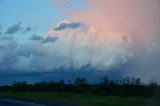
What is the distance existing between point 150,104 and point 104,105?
3690 mm

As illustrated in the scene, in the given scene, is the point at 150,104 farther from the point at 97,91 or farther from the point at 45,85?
the point at 45,85

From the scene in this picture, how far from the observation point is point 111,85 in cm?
9375

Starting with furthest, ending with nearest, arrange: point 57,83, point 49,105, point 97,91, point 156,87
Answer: point 57,83
point 97,91
point 156,87
point 49,105

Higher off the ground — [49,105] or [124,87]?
[124,87]

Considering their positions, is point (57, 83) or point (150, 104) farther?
point (57, 83)

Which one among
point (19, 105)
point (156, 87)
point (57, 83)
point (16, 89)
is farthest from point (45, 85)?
point (19, 105)

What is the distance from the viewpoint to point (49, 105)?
3956 centimetres

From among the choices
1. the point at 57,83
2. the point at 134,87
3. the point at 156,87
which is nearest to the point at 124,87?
the point at 134,87

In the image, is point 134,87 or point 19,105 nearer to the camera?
point 19,105

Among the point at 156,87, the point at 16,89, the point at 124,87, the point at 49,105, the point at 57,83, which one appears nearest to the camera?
the point at 49,105

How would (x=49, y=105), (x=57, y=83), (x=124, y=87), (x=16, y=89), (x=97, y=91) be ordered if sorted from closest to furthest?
(x=49, y=105)
(x=97, y=91)
(x=124, y=87)
(x=16, y=89)
(x=57, y=83)

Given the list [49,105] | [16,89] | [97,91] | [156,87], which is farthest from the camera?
[16,89]

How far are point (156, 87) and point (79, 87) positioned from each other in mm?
39955

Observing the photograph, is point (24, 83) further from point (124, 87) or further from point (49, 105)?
point (49, 105)
